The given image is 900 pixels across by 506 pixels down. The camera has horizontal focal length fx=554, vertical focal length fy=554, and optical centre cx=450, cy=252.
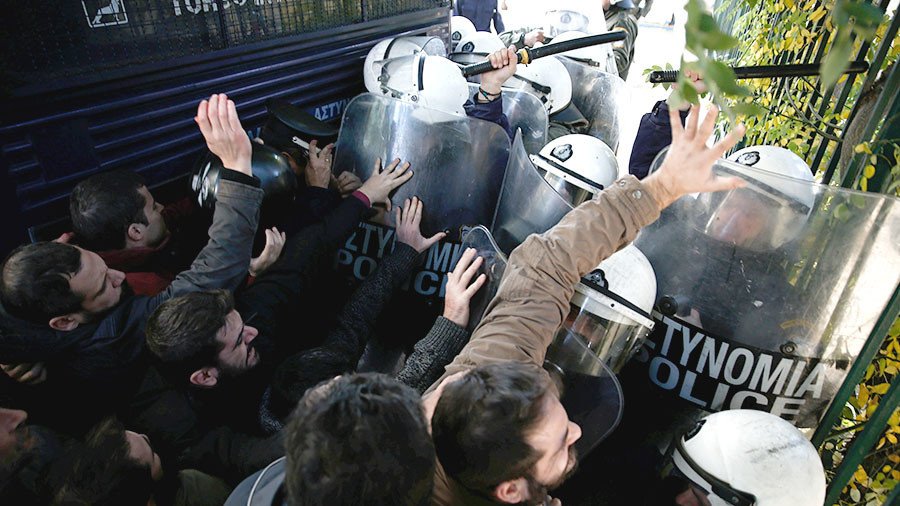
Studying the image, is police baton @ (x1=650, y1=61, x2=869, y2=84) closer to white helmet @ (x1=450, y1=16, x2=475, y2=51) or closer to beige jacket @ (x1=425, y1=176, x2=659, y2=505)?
beige jacket @ (x1=425, y1=176, x2=659, y2=505)

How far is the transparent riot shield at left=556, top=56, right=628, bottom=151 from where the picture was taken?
14.9 ft

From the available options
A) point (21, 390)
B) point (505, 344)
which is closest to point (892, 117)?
point (505, 344)

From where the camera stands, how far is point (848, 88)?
2.30m

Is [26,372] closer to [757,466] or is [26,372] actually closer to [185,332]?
[185,332]

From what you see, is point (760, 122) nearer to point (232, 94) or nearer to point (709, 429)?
point (709, 429)

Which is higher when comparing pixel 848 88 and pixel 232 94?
pixel 848 88

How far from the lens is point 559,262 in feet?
5.82

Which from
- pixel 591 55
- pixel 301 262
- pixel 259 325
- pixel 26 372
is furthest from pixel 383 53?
pixel 26 372

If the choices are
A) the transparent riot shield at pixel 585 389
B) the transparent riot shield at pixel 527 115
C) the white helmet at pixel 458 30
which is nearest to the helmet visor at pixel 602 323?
the transparent riot shield at pixel 585 389

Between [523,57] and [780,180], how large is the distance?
66.5 inches

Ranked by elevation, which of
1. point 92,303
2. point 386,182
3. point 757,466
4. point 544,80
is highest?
point 544,80

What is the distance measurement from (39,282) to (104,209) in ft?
1.60

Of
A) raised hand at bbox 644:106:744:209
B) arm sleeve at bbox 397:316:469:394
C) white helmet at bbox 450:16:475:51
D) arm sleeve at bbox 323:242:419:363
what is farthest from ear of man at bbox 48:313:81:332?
white helmet at bbox 450:16:475:51

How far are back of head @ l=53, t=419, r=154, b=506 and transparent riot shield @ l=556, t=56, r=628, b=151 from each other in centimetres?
402
